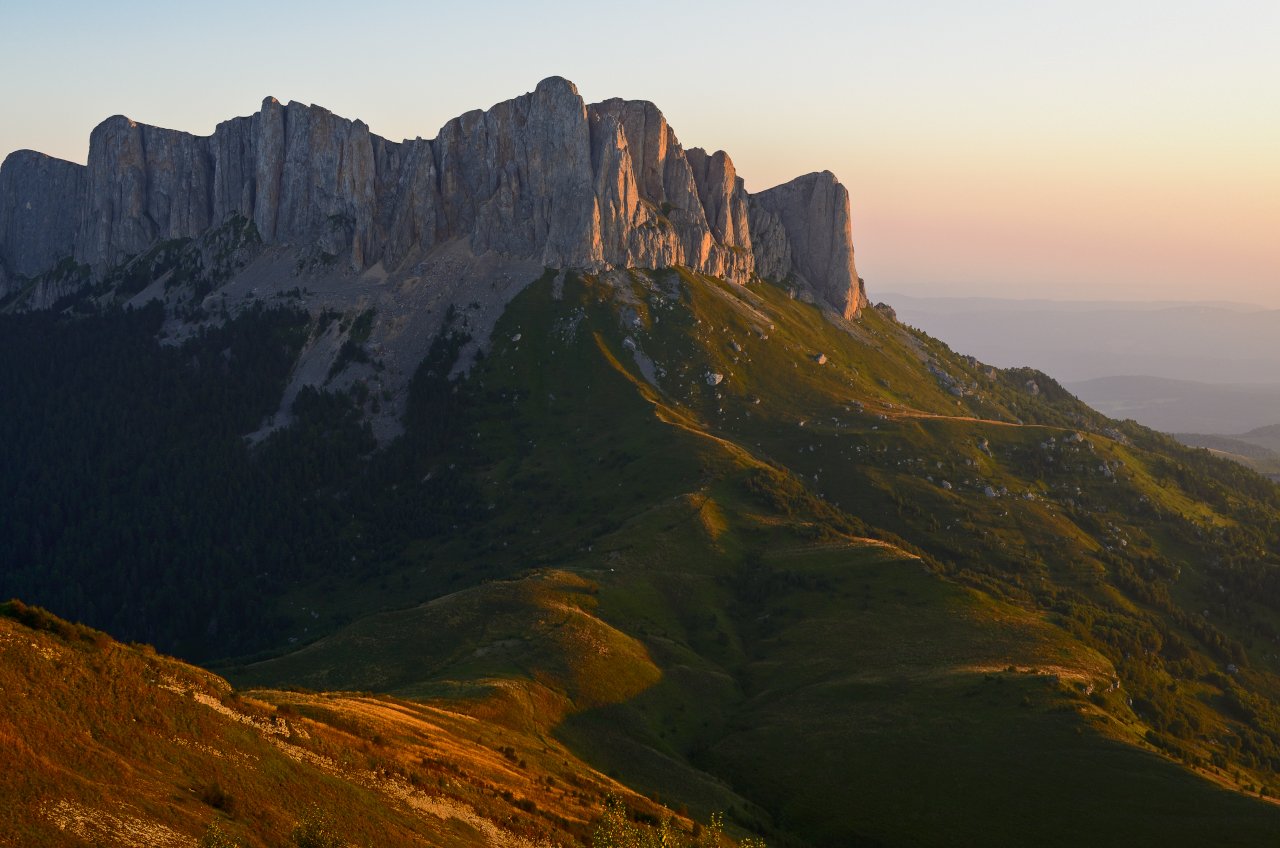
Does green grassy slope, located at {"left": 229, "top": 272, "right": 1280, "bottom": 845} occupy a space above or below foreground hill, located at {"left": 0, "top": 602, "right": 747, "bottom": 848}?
below

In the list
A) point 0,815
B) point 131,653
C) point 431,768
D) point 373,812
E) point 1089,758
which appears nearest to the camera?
point 0,815

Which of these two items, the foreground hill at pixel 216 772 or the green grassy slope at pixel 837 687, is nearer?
the foreground hill at pixel 216 772

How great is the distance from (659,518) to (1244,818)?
115723mm

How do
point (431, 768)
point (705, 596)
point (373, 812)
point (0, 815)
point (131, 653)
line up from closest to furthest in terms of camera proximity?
point (0, 815) < point (373, 812) < point (131, 653) < point (431, 768) < point (705, 596)

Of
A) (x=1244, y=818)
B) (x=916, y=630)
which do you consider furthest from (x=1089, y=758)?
(x=916, y=630)

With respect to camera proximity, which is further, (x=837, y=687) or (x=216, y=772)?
(x=837, y=687)

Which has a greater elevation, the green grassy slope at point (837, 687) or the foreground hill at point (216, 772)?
the foreground hill at point (216, 772)

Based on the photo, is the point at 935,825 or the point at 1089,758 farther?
the point at 1089,758

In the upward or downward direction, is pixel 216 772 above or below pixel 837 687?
above

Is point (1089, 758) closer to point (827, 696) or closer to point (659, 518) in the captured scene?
point (827, 696)

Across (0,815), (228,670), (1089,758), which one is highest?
(0,815)

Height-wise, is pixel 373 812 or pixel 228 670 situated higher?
pixel 373 812

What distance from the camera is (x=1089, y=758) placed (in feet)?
367

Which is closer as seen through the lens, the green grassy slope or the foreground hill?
the foreground hill
